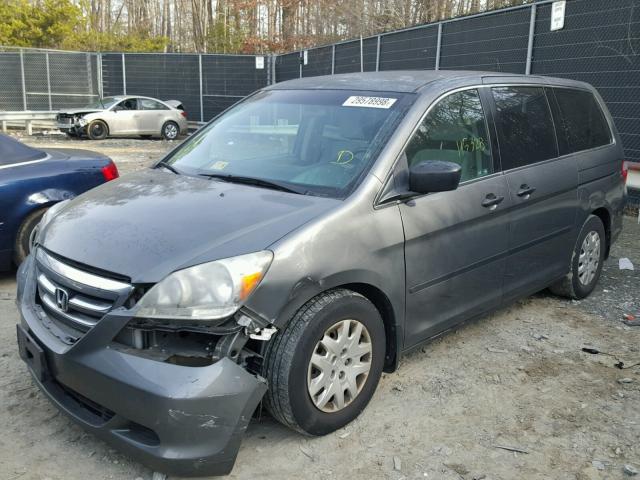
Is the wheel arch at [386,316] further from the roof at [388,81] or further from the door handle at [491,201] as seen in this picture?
the roof at [388,81]

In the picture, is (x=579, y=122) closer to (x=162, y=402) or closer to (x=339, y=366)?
(x=339, y=366)

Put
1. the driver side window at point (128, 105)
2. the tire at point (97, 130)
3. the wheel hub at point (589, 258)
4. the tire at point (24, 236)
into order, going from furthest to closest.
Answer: the driver side window at point (128, 105), the tire at point (97, 130), the tire at point (24, 236), the wheel hub at point (589, 258)

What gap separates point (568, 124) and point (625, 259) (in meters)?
2.30

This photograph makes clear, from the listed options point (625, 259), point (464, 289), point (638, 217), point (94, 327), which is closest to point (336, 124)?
point (464, 289)

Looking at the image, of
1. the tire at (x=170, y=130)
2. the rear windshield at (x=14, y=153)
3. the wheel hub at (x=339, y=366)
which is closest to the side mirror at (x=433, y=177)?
the wheel hub at (x=339, y=366)

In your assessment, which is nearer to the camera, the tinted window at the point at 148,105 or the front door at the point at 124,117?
the front door at the point at 124,117

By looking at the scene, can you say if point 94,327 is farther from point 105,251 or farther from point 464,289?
point 464,289

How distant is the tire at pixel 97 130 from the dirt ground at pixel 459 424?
601 inches

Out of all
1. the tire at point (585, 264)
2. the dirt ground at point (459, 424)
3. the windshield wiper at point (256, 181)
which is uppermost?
the windshield wiper at point (256, 181)

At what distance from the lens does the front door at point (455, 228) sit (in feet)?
11.1

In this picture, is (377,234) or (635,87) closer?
(377,234)

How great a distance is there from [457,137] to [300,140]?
38.2 inches

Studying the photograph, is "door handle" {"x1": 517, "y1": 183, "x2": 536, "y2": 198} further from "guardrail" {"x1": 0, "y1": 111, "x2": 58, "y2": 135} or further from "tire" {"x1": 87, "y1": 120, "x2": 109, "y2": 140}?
"guardrail" {"x1": 0, "y1": 111, "x2": 58, "y2": 135}

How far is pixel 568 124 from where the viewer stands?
4.79m
